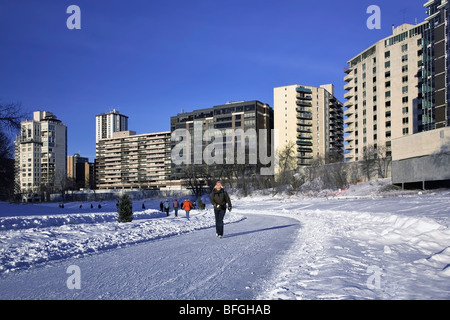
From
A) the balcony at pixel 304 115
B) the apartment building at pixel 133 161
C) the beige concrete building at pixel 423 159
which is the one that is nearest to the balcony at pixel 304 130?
the balcony at pixel 304 115

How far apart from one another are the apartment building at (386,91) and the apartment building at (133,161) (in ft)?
306

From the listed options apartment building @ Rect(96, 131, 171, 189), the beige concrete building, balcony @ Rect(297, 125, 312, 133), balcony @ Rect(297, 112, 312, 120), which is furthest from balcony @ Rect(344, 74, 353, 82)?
apartment building @ Rect(96, 131, 171, 189)

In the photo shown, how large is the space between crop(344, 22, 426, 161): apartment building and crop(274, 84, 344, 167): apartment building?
2601 centimetres

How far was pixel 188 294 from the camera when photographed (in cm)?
488

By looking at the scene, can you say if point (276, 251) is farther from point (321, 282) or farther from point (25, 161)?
point (25, 161)

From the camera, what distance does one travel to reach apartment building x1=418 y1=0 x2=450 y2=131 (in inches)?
2153

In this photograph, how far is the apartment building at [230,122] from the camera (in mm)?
124188

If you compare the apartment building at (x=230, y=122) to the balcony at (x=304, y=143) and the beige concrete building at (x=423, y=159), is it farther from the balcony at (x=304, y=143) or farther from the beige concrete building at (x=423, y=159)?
the beige concrete building at (x=423, y=159)

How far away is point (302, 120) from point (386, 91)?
3780cm

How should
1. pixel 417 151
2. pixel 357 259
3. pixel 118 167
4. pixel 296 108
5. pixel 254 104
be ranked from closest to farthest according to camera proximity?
1. pixel 357 259
2. pixel 417 151
3. pixel 296 108
4. pixel 254 104
5. pixel 118 167

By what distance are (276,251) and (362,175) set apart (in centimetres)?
6772

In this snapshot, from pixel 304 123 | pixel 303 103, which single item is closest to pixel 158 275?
pixel 304 123

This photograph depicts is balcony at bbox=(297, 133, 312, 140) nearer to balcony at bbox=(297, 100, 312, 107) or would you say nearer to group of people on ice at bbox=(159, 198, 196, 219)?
balcony at bbox=(297, 100, 312, 107)
